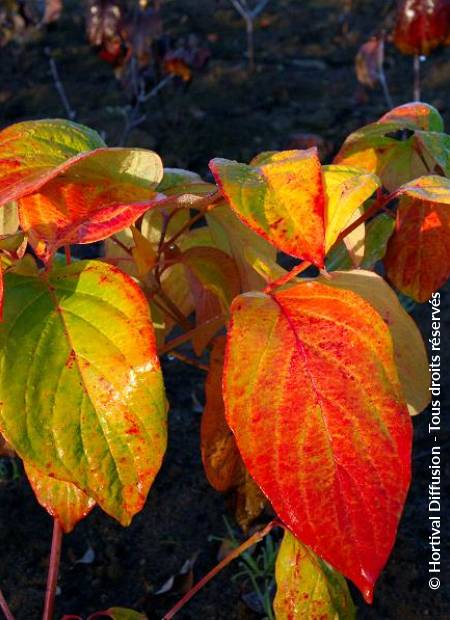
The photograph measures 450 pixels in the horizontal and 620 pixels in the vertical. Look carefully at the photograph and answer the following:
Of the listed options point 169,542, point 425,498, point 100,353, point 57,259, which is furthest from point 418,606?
point 100,353

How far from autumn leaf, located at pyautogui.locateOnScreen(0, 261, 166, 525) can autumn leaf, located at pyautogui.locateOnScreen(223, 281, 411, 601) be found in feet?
0.24

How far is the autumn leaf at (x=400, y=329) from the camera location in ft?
2.47

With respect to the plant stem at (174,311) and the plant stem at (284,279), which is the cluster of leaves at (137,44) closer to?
the plant stem at (174,311)

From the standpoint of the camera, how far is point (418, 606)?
5.08ft

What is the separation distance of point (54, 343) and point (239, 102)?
11.1 feet

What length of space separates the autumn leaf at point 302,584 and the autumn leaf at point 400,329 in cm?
21

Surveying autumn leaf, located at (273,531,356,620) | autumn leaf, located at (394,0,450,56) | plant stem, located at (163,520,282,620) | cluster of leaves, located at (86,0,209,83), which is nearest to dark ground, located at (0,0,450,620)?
cluster of leaves, located at (86,0,209,83)

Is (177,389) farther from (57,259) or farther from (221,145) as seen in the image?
(221,145)

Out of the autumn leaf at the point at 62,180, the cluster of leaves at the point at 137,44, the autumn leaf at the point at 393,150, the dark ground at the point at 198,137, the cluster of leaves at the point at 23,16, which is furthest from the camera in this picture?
the cluster of leaves at the point at 23,16

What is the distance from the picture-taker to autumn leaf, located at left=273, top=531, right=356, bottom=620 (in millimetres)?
924

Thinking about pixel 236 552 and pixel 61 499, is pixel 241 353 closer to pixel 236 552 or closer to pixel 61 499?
pixel 61 499

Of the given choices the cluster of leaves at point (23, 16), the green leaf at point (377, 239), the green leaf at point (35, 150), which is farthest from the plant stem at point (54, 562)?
the cluster of leaves at point (23, 16)

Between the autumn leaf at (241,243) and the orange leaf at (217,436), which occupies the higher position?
the autumn leaf at (241,243)

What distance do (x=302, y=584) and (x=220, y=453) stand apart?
6.8 inches
